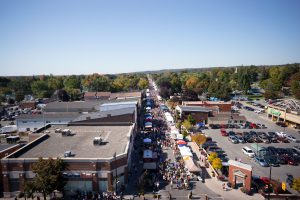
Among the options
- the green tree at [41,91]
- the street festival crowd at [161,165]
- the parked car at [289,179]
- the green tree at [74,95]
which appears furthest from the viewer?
the green tree at [41,91]

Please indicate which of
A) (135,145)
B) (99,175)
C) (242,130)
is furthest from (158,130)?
(99,175)

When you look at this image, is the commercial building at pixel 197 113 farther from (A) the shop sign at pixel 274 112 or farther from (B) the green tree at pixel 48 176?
(B) the green tree at pixel 48 176

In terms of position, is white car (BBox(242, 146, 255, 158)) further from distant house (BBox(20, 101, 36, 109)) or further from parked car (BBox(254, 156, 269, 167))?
distant house (BBox(20, 101, 36, 109))

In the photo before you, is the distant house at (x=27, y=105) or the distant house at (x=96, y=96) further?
the distant house at (x=96, y=96)

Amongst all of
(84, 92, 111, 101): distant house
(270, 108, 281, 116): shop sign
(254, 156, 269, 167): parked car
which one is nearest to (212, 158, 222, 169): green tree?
(254, 156, 269, 167): parked car

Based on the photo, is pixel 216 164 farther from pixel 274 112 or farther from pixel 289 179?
pixel 274 112

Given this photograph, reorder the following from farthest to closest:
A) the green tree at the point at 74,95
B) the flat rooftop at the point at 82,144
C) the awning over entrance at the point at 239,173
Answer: the green tree at the point at 74,95, the flat rooftop at the point at 82,144, the awning over entrance at the point at 239,173

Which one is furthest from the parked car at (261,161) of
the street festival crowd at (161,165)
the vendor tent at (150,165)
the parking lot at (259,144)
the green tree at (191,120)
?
the green tree at (191,120)

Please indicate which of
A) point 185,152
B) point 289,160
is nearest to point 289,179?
point 289,160

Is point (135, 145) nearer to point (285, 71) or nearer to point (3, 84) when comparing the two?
point (285, 71)
